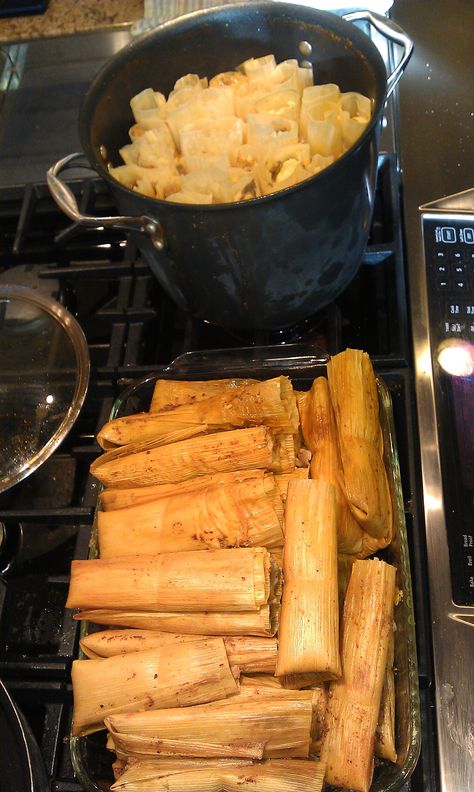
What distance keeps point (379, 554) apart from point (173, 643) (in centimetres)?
26

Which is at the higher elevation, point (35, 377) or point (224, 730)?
point (35, 377)

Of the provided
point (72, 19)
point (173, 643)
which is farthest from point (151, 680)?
point (72, 19)

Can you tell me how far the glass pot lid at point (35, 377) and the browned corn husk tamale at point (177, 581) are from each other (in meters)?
0.26

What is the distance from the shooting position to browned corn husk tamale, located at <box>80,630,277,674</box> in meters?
0.67

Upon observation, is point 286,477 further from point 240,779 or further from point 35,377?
point 35,377

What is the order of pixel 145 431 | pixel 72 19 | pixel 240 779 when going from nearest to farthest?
1. pixel 240 779
2. pixel 145 431
3. pixel 72 19

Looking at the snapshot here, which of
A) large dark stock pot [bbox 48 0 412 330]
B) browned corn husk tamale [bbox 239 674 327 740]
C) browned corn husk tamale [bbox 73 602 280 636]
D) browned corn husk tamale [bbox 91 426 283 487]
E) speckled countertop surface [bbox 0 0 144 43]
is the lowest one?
browned corn husk tamale [bbox 239 674 327 740]

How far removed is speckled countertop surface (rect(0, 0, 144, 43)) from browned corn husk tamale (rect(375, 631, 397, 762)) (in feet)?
4.40

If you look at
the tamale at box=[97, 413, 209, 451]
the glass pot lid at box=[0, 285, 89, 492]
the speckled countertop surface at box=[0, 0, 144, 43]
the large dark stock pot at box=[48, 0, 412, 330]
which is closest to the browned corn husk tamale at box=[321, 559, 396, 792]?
the tamale at box=[97, 413, 209, 451]

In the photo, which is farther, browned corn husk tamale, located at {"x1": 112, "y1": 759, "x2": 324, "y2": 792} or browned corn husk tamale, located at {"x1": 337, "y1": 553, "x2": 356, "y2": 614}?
browned corn husk tamale, located at {"x1": 337, "y1": 553, "x2": 356, "y2": 614}

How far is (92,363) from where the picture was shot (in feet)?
3.54

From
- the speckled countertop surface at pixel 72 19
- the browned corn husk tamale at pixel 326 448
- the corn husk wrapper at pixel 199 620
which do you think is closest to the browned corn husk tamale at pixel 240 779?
the corn husk wrapper at pixel 199 620

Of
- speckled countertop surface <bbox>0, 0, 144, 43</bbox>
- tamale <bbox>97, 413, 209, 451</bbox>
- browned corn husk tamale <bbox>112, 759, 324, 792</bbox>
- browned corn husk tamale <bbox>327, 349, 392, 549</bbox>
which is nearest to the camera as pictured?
browned corn husk tamale <bbox>112, 759, 324, 792</bbox>

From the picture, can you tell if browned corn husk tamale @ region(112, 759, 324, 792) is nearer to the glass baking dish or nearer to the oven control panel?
the glass baking dish
